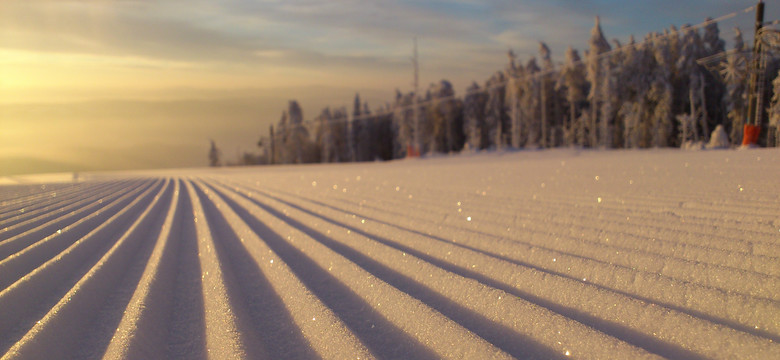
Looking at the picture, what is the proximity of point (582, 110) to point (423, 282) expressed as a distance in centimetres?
3873

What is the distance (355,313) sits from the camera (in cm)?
231

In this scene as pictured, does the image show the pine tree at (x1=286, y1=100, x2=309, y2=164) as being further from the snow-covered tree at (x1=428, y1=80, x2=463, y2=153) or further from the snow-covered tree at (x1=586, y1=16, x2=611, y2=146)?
the snow-covered tree at (x1=586, y1=16, x2=611, y2=146)

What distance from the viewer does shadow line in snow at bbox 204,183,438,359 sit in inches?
74.5

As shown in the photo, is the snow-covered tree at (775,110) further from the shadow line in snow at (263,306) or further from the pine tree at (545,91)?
the pine tree at (545,91)

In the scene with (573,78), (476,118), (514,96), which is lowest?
(476,118)

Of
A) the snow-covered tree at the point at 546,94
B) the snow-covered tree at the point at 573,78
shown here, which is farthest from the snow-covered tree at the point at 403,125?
the snow-covered tree at the point at 573,78

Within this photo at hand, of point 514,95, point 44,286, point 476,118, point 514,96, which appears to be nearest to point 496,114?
point 476,118

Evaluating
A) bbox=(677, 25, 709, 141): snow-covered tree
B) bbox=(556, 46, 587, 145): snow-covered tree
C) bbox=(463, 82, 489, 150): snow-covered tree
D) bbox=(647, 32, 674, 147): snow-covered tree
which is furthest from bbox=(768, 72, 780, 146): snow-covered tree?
bbox=(463, 82, 489, 150): snow-covered tree

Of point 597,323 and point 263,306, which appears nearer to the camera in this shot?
point 597,323

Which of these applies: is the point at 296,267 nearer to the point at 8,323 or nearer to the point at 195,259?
the point at 195,259

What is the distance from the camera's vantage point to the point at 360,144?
5753 centimetres

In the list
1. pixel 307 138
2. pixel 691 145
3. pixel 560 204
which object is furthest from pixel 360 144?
pixel 560 204

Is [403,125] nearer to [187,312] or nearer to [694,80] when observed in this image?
[694,80]

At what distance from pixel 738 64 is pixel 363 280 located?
13.9m
